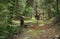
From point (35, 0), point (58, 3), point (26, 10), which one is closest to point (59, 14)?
point (58, 3)

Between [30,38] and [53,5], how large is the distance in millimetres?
18565

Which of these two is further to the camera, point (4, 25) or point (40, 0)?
point (40, 0)

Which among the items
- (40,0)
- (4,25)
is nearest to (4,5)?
(4,25)

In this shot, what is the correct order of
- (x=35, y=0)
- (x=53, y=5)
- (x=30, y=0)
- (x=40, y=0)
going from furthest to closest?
(x=40, y=0), (x=35, y=0), (x=30, y=0), (x=53, y=5)

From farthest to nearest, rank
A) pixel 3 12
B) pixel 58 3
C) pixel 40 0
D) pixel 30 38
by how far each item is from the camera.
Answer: pixel 40 0, pixel 58 3, pixel 30 38, pixel 3 12

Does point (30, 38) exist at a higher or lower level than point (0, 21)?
lower

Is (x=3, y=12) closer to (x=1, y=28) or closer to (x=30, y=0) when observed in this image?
(x=1, y=28)

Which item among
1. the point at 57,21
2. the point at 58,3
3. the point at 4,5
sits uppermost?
the point at 4,5

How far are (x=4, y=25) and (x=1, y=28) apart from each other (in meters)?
0.41

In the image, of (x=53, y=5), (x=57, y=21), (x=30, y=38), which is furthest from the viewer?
(x=53, y=5)

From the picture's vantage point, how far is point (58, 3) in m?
27.7

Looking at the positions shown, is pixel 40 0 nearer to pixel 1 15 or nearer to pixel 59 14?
pixel 59 14

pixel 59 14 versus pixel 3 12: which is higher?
→ pixel 3 12

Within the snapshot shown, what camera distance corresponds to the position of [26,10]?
92.3 ft
